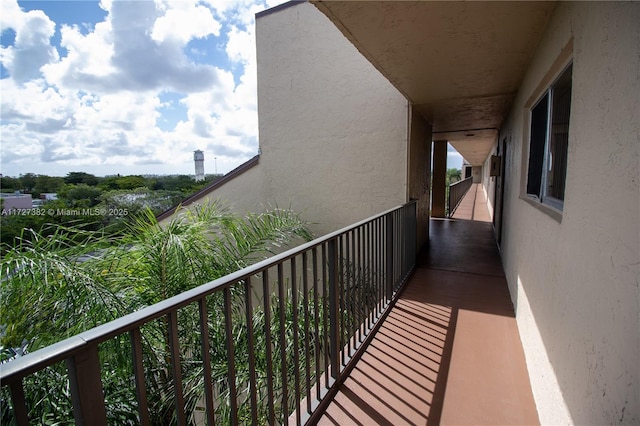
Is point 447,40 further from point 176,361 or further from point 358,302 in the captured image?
point 176,361

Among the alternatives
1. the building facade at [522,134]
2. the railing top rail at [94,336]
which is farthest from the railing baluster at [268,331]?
the building facade at [522,134]

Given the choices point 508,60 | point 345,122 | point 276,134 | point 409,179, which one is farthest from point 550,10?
point 276,134

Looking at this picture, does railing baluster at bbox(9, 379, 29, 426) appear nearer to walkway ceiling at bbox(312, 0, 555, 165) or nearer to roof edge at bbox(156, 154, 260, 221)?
walkway ceiling at bbox(312, 0, 555, 165)

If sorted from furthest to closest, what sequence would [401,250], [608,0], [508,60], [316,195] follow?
[316,195]
[401,250]
[508,60]
[608,0]

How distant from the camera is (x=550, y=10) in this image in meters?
1.91

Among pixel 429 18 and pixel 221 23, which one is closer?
pixel 429 18

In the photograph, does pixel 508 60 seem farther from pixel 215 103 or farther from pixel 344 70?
pixel 215 103

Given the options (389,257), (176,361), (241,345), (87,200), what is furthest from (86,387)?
(87,200)

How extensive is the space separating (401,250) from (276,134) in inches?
126

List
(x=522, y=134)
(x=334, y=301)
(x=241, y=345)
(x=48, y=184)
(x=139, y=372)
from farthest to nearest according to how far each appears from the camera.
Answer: (x=48, y=184) → (x=522, y=134) → (x=241, y=345) → (x=334, y=301) → (x=139, y=372)

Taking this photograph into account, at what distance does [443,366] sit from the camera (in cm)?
218

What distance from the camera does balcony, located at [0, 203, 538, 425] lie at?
86 cm

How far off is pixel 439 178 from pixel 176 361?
30.5 ft

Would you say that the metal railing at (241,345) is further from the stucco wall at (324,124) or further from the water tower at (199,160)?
the water tower at (199,160)
